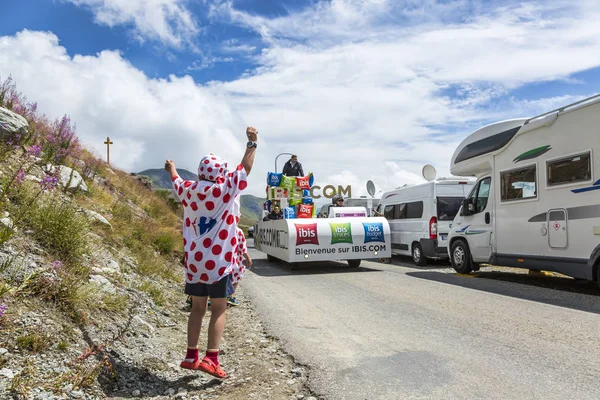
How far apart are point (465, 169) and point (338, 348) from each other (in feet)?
26.9

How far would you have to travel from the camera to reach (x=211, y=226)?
3.90 m

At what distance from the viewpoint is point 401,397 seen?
139 inches

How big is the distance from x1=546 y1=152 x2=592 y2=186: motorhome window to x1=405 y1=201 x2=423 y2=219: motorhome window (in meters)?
5.81

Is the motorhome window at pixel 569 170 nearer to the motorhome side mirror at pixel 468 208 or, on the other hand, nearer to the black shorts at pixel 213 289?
the motorhome side mirror at pixel 468 208

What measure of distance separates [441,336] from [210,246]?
2950mm

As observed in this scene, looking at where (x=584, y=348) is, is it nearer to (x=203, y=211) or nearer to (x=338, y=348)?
(x=338, y=348)

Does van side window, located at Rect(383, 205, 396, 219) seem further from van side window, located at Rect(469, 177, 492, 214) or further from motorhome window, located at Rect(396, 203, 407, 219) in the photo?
van side window, located at Rect(469, 177, 492, 214)

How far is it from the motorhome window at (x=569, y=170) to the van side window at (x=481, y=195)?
6.68 feet

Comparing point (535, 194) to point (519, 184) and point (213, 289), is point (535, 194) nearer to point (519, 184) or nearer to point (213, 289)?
point (519, 184)

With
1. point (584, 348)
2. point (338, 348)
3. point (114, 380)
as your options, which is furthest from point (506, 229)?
point (114, 380)

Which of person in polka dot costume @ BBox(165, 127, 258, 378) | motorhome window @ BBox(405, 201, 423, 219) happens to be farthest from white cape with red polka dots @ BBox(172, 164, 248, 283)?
motorhome window @ BBox(405, 201, 423, 219)

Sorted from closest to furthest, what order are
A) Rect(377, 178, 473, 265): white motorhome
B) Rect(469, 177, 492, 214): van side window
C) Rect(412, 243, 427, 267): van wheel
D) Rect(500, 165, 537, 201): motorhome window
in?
Rect(500, 165, 537, 201): motorhome window → Rect(469, 177, 492, 214): van side window → Rect(377, 178, 473, 265): white motorhome → Rect(412, 243, 427, 267): van wheel

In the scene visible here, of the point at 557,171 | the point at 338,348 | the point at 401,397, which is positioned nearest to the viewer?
the point at 401,397

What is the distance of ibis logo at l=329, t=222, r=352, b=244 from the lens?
12.5 metres
